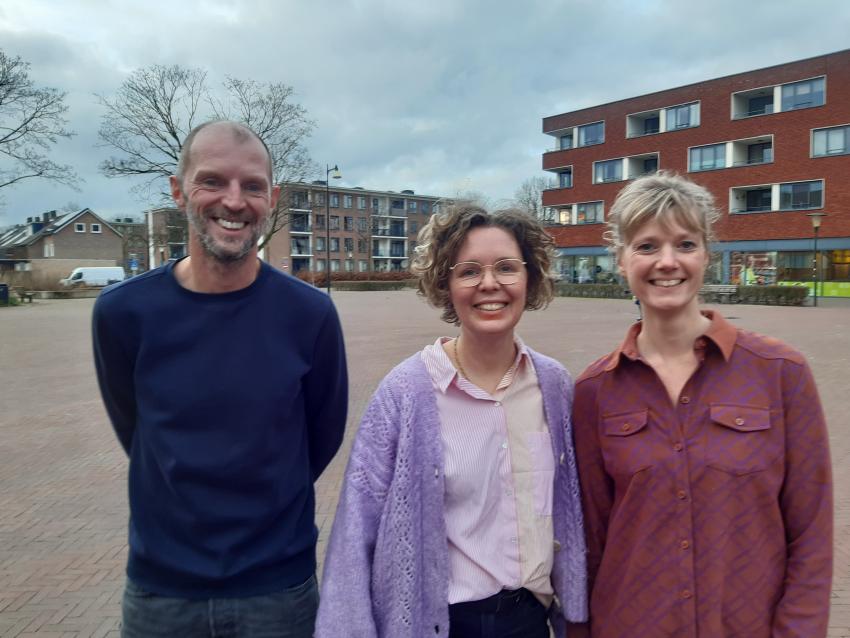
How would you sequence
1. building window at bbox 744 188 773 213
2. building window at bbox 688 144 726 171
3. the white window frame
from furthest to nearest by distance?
building window at bbox 688 144 726 171, building window at bbox 744 188 773 213, the white window frame

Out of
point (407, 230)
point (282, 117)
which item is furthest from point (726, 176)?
point (407, 230)

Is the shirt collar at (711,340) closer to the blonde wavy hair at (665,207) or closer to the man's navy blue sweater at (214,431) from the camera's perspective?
the blonde wavy hair at (665,207)

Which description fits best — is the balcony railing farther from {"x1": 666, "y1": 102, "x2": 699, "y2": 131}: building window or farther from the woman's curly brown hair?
the woman's curly brown hair

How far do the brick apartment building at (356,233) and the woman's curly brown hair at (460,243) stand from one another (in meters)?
76.4

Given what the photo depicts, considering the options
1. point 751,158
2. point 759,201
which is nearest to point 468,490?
point 759,201

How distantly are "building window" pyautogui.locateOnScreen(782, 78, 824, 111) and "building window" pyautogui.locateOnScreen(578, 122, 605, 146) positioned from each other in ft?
38.8

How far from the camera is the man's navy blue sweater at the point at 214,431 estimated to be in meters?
1.82

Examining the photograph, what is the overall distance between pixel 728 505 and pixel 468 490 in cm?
68

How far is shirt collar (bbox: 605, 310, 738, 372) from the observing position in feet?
5.92

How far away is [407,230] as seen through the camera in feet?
317

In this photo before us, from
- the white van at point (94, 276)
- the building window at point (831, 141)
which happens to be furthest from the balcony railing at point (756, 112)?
the white van at point (94, 276)

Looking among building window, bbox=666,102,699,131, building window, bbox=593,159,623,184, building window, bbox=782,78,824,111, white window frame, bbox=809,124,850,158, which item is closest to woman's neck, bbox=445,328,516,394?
white window frame, bbox=809,124,850,158

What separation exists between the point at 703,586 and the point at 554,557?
401 mm

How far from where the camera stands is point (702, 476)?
1.72 meters
